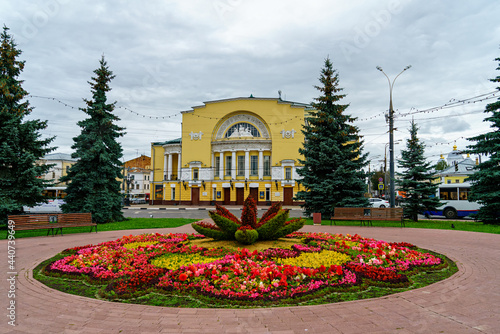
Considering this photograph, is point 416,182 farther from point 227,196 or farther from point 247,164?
point 227,196

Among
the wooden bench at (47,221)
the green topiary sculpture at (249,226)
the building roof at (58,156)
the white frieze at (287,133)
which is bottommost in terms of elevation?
the wooden bench at (47,221)

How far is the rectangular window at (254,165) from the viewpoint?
40688 millimetres

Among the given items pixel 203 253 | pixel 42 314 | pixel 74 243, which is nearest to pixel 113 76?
pixel 74 243

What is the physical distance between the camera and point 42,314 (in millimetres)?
3922

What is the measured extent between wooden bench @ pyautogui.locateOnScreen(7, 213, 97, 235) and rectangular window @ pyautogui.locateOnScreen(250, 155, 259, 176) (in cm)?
2893

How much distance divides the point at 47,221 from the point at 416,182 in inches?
708

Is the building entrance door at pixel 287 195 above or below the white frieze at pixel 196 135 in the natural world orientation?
below

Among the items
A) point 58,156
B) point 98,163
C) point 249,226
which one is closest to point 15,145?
point 98,163

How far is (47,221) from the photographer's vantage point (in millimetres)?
11398

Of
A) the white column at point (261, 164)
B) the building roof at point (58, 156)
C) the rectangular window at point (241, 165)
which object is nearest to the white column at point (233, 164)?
the rectangular window at point (241, 165)

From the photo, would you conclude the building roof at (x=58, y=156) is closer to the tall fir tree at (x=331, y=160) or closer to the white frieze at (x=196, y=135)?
the white frieze at (x=196, y=135)

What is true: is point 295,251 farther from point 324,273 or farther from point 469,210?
point 469,210

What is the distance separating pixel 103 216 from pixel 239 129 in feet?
86.9

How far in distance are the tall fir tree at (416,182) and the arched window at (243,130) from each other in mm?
24257
